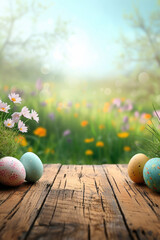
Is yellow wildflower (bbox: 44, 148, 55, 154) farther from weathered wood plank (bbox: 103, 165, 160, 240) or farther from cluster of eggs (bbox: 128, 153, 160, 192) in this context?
cluster of eggs (bbox: 128, 153, 160, 192)

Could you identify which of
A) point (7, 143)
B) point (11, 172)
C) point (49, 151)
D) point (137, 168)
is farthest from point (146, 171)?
point (49, 151)

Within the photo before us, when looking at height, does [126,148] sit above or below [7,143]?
below

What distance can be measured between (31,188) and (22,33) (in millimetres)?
5674

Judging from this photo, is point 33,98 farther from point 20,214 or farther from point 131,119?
point 20,214

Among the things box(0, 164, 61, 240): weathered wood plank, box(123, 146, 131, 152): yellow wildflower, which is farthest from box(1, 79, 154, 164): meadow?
box(0, 164, 61, 240): weathered wood plank

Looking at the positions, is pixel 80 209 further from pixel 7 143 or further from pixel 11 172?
pixel 7 143

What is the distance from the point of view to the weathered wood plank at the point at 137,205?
128 cm

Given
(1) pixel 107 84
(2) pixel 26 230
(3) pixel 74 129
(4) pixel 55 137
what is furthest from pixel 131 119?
(2) pixel 26 230

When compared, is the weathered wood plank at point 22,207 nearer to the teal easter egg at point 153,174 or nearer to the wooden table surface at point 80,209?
the wooden table surface at point 80,209

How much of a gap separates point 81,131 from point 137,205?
2889 mm

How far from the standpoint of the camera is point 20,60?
739 centimetres

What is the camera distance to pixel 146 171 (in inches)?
78.0

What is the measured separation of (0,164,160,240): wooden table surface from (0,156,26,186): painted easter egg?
6 cm

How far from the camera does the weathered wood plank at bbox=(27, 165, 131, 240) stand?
122 centimetres
